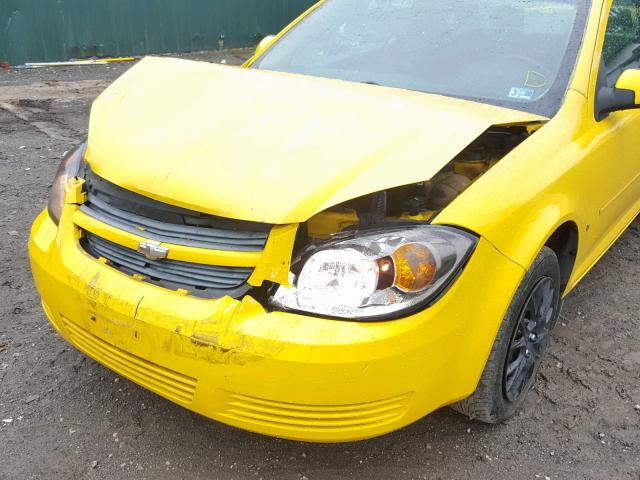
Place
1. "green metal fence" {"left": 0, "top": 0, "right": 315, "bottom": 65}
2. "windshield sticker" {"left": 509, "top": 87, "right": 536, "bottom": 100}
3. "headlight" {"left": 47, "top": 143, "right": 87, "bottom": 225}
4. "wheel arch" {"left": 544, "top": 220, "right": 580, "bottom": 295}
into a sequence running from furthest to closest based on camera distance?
"green metal fence" {"left": 0, "top": 0, "right": 315, "bottom": 65}, "windshield sticker" {"left": 509, "top": 87, "right": 536, "bottom": 100}, "wheel arch" {"left": 544, "top": 220, "right": 580, "bottom": 295}, "headlight" {"left": 47, "top": 143, "right": 87, "bottom": 225}

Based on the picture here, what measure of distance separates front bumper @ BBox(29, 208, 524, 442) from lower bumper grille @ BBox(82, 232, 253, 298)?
0.17 ft

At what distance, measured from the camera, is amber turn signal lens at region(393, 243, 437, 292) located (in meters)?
1.88

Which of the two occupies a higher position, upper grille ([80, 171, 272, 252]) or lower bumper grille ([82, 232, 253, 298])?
upper grille ([80, 171, 272, 252])

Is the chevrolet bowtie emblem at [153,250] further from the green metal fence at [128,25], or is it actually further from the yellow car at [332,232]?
the green metal fence at [128,25]

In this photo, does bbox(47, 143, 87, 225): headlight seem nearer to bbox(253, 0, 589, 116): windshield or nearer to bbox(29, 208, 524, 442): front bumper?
bbox(29, 208, 524, 442): front bumper

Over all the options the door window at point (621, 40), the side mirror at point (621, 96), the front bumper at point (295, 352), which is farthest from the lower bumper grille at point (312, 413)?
the door window at point (621, 40)

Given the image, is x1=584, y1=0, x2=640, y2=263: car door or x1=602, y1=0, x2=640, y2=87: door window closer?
x1=584, y1=0, x2=640, y2=263: car door

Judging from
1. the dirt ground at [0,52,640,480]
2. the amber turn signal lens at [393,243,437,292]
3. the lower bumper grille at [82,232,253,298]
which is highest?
the amber turn signal lens at [393,243,437,292]

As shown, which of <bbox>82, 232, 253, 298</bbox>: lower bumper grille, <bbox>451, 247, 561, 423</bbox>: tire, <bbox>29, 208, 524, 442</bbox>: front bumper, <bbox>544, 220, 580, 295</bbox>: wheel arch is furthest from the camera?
<bbox>544, 220, 580, 295</bbox>: wheel arch

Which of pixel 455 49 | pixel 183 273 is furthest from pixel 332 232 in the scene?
pixel 455 49

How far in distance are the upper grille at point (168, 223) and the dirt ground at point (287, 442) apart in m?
0.78

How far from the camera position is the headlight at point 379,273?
1.86 metres

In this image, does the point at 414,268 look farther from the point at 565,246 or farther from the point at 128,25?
the point at 128,25

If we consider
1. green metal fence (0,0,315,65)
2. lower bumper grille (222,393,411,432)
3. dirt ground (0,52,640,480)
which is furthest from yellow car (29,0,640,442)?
green metal fence (0,0,315,65)
